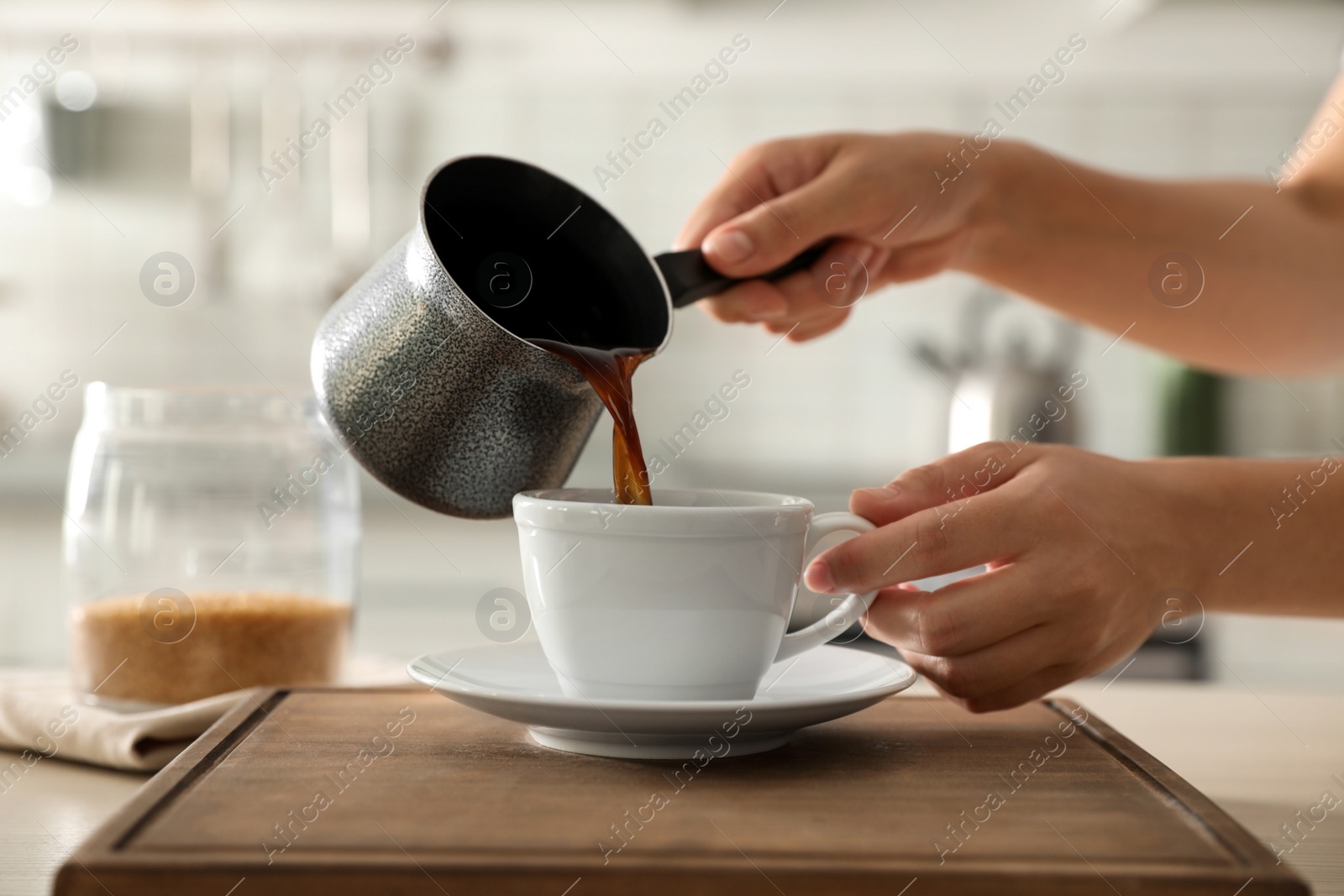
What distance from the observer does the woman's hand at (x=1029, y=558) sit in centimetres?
65

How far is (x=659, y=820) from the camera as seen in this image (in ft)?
1.63

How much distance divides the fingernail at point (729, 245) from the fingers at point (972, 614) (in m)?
0.30

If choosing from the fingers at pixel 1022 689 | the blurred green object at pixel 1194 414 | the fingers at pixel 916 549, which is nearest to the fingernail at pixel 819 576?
the fingers at pixel 916 549

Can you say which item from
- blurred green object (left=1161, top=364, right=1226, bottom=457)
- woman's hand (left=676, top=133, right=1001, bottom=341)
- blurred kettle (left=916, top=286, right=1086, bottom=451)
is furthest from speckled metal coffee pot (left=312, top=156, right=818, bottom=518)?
blurred green object (left=1161, top=364, right=1226, bottom=457)

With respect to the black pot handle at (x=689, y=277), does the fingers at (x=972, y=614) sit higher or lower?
lower

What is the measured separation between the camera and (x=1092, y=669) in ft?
2.33

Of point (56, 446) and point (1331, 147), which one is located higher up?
point (1331, 147)

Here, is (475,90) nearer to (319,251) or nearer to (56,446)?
(319,251)

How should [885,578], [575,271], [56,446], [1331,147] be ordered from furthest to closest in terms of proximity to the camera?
[56,446] → [1331,147] → [575,271] → [885,578]

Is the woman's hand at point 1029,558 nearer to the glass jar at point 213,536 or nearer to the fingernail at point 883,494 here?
the fingernail at point 883,494

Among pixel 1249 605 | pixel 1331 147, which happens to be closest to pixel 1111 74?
pixel 1331 147

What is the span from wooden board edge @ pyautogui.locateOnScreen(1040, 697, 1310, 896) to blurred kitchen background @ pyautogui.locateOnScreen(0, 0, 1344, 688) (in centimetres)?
184

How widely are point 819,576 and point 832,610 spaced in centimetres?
5

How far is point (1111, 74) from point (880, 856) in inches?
97.6
